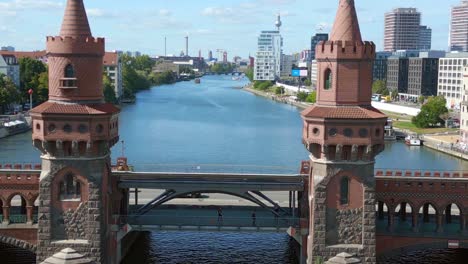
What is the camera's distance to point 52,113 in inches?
1515

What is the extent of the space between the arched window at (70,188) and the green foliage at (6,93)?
85333 millimetres

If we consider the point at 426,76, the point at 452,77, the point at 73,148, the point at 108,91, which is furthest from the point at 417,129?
the point at 73,148

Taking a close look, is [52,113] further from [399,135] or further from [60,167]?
[399,135]

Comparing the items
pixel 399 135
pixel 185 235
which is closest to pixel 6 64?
pixel 399 135

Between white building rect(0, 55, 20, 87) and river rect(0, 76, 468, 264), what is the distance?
78.3 ft

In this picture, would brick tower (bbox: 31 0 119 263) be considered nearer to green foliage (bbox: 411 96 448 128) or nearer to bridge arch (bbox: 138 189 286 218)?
bridge arch (bbox: 138 189 286 218)

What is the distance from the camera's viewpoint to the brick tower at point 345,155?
38.8m

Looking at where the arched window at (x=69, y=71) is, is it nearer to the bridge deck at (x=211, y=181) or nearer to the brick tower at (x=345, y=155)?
the bridge deck at (x=211, y=181)

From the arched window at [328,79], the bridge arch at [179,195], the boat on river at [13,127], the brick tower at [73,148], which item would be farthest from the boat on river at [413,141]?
the brick tower at [73,148]

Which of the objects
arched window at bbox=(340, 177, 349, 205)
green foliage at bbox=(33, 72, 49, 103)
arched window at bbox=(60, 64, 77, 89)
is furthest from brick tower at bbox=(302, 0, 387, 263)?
green foliage at bbox=(33, 72, 49, 103)

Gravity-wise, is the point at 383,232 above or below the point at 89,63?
below

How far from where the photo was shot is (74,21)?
130 feet

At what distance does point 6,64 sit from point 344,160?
114 metres

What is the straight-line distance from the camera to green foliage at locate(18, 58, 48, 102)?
138 m
